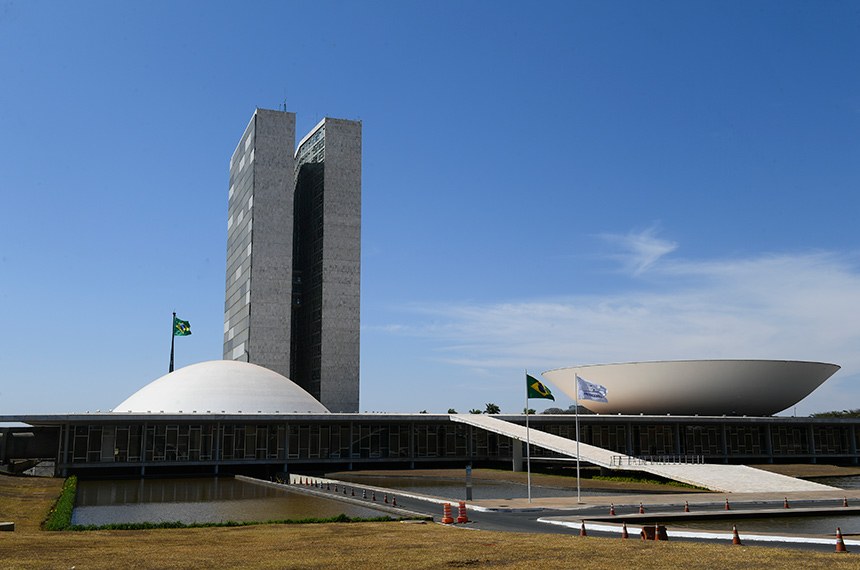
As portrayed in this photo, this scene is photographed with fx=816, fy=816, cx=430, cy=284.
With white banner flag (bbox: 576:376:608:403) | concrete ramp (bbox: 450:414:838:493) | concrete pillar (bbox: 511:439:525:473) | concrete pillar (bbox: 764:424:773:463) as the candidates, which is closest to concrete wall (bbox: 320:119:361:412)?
concrete pillar (bbox: 511:439:525:473)

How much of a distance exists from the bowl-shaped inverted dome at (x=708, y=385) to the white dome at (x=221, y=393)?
29.2m

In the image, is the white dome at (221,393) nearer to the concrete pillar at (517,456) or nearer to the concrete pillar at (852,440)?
the concrete pillar at (517,456)

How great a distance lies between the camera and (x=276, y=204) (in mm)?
116750

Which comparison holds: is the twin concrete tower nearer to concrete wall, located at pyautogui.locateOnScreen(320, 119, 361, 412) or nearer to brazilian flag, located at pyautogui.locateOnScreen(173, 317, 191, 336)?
concrete wall, located at pyautogui.locateOnScreen(320, 119, 361, 412)

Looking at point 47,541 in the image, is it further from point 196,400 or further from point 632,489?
point 196,400

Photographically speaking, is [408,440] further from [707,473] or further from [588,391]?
[588,391]

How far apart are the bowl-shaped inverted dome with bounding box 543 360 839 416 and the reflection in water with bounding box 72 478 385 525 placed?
43.3 m

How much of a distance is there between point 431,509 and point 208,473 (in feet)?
129

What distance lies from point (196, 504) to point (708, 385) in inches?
2328

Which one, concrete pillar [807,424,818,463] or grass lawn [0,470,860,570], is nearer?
grass lawn [0,470,860,570]

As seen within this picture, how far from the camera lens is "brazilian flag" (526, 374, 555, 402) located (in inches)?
1543

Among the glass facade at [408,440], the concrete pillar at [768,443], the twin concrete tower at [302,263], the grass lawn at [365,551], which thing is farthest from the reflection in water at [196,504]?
the twin concrete tower at [302,263]

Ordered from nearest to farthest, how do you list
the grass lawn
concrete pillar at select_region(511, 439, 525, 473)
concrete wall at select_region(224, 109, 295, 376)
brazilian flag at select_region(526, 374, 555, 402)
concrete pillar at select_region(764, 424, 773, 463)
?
1. the grass lawn
2. brazilian flag at select_region(526, 374, 555, 402)
3. concrete pillar at select_region(511, 439, 525, 473)
4. concrete pillar at select_region(764, 424, 773, 463)
5. concrete wall at select_region(224, 109, 295, 376)

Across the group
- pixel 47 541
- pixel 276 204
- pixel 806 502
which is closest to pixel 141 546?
pixel 47 541
